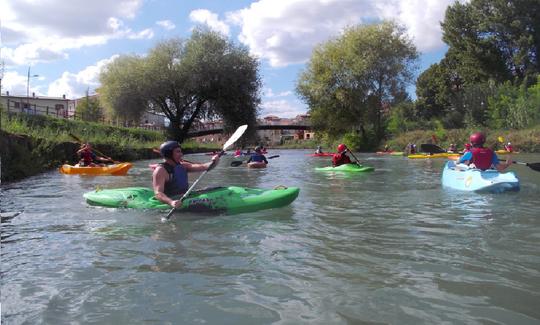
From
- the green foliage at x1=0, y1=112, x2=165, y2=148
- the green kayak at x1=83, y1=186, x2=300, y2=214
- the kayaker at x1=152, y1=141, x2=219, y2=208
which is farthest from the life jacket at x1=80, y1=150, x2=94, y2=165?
the kayaker at x1=152, y1=141, x2=219, y2=208

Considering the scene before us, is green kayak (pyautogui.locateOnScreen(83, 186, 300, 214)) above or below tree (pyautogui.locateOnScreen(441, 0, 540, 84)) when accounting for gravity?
below

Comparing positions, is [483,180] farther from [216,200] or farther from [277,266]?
[277,266]

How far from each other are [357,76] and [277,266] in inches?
1250

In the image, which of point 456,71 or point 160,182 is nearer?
point 160,182

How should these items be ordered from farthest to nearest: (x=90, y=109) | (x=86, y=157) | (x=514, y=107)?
(x=90, y=109), (x=514, y=107), (x=86, y=157)

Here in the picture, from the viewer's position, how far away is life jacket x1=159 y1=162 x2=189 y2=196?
6668mm

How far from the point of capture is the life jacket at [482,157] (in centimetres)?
928

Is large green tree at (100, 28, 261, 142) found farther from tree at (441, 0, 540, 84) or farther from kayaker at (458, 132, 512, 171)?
kayaker at (458, 132, 512, 171)

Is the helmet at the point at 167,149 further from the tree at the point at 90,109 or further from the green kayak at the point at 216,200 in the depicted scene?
the tree at the point at 90,109

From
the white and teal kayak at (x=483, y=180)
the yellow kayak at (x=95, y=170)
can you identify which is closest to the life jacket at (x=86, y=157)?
the yellow kayak at (x=95, y=170)

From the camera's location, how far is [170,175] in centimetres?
666

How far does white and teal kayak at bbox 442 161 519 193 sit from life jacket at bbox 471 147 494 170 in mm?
230

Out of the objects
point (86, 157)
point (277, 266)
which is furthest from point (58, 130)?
point (277, 266)

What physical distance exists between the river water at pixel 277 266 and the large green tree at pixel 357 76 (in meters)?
27.9
